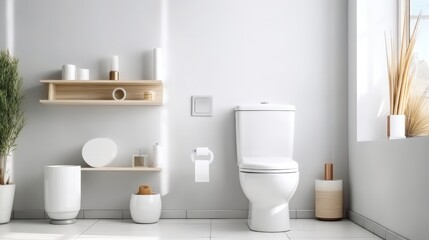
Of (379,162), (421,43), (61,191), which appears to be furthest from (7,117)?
(421,43)

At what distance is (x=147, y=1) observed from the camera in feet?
12.7

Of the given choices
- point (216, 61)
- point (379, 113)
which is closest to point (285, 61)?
point (216, 61)

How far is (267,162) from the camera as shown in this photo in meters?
3.27

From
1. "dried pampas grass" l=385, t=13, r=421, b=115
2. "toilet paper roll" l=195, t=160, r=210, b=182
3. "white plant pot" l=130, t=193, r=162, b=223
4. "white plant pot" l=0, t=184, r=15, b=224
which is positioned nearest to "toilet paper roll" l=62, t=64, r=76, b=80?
"white plant pot" l=0, t=184, r=15, b=224

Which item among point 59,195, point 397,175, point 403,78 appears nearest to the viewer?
point 397,175

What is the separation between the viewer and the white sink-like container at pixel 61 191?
3518 millimetres

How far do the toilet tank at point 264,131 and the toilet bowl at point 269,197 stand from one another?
424mm

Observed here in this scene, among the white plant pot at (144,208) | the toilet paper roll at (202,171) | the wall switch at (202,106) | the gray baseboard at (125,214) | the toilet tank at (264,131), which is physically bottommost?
the gray baseboard at (125,214)

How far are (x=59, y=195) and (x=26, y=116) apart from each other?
0.69m

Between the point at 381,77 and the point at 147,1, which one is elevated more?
the point at 147,1

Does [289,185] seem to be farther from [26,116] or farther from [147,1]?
[26,116]

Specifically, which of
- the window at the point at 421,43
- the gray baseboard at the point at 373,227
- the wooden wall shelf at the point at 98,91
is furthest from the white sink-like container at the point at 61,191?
the window at the point at 421,43

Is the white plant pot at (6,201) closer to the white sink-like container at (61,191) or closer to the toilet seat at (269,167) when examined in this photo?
the white sink-like container at (61,191)

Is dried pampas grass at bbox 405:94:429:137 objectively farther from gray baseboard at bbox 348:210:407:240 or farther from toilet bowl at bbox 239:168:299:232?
toilet bowl at bbox 239:168:299:232
